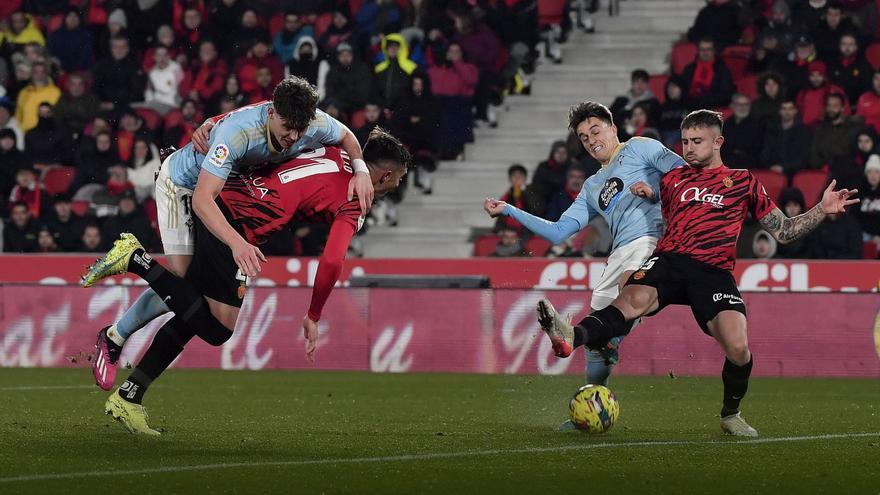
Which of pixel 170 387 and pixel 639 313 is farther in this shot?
pixel 170 387

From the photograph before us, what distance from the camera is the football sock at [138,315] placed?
9.08 meters

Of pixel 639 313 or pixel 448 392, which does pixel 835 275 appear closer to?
pixel 448 392

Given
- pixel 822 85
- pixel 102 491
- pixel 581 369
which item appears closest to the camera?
pixel 102 491

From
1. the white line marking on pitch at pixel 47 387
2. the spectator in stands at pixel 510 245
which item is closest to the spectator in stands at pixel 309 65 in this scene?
the spectator in stands at pixel 510 245

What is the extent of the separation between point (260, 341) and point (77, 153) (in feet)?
18.1

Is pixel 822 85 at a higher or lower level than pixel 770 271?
higher

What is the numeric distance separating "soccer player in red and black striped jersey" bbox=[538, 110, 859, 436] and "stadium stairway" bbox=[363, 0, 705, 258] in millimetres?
9504

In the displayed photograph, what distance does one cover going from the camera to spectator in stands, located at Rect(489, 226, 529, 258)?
1677 centimetres

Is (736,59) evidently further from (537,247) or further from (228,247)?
(228,247)

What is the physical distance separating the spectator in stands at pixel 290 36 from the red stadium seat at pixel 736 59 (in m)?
5.60

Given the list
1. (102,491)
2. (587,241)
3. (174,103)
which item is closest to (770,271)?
(587,241)

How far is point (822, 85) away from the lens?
17516mm

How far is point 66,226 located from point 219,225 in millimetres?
10696

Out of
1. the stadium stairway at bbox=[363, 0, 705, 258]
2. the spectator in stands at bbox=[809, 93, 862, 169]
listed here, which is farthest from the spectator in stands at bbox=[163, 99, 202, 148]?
the spectator in stands at bbox=[809, 93, 862, 169]
